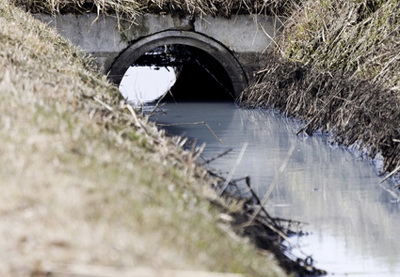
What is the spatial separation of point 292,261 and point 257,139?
5.77m

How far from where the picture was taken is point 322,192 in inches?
277

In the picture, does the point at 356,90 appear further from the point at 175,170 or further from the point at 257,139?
the point at 175,170

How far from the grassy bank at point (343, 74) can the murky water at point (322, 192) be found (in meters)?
0.28

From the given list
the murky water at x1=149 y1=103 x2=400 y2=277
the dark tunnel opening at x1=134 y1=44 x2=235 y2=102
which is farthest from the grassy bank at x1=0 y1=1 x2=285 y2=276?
the dark tunnel opening at x1=134 y1=44 x2=235 y2=102

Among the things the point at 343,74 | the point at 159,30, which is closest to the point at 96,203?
the point at 343,74

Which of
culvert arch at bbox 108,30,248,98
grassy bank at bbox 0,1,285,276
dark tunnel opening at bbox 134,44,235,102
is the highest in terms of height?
grassy bank at bbox 0,1,285,276

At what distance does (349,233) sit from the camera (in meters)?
5.70

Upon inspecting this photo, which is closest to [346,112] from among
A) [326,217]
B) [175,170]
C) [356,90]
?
[356,90]

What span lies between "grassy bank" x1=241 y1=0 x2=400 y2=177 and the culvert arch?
0.40 metres

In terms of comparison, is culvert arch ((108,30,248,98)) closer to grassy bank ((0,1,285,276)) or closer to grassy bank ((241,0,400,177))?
grassy bank ((241,0,400,177))

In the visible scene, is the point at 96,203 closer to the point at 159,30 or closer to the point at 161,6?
the point at 161,6

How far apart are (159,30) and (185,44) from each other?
52 cm

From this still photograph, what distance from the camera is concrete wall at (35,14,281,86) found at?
44.5ft

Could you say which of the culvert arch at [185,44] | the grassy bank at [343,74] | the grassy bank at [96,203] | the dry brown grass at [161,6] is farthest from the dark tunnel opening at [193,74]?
the grassy bank at [96,203]
